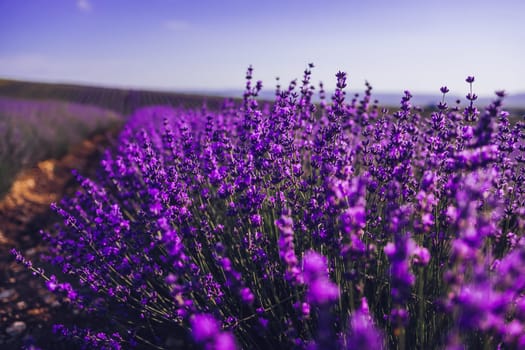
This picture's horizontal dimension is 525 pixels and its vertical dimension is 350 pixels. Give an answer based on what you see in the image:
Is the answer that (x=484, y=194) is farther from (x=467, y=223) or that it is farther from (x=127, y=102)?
(x=127, y=102)

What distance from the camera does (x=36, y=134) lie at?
7.92 meters

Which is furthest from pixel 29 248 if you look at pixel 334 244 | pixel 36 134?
pixel 36 134

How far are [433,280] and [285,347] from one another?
80cm

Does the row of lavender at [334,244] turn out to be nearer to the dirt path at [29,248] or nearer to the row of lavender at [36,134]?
the dirt path at [29,248]

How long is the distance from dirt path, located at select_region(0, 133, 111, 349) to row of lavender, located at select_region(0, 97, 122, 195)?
0.97ft

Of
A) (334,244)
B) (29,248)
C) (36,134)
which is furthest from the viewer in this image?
(36,134)

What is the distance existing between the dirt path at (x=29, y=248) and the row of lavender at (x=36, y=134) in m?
0.30

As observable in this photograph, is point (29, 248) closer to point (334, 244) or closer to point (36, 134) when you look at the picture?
point (334, 244)

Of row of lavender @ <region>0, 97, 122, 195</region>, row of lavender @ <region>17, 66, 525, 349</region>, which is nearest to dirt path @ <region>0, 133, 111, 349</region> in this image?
row of lavender @ <region>0, 97, 122, 195</region>

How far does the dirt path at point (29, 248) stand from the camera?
108 inches

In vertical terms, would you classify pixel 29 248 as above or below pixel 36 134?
below

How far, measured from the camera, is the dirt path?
9.03 feet

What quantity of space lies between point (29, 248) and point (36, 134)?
4762 mm

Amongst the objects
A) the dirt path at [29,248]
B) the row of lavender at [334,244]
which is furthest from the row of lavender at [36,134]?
the row of lavender at [334,244]
